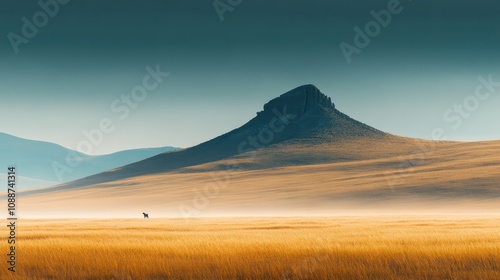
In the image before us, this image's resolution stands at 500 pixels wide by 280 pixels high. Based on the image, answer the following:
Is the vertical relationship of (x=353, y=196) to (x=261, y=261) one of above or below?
above

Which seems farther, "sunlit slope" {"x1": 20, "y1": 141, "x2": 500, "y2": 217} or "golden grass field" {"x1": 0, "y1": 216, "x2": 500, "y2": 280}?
"sunlit slope" {"x1": 20, "y1": 141, "x2": 500, "y2": 217}

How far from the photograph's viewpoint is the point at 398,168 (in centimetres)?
19762

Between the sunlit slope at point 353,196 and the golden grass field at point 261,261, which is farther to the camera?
the sunlit slope at point 353,196

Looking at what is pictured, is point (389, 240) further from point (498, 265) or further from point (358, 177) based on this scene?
point (358, 177)

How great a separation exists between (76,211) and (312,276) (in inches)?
6695

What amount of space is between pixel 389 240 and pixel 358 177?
513 feet

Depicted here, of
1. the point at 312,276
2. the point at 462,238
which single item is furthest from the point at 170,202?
the point at 312,276

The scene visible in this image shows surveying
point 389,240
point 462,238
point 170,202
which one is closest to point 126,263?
point 389,240

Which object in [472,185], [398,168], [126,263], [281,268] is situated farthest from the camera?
[398,168]

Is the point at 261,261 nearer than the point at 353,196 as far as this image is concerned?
Yes

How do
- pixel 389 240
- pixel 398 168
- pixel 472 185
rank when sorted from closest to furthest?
pixel 389 240
pixel 472 185
pixel 398 168

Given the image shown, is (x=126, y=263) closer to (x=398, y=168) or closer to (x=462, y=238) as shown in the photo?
(x=462, y=238)

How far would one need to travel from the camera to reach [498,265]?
23.0 metres

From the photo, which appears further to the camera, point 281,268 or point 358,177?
point 358,177
